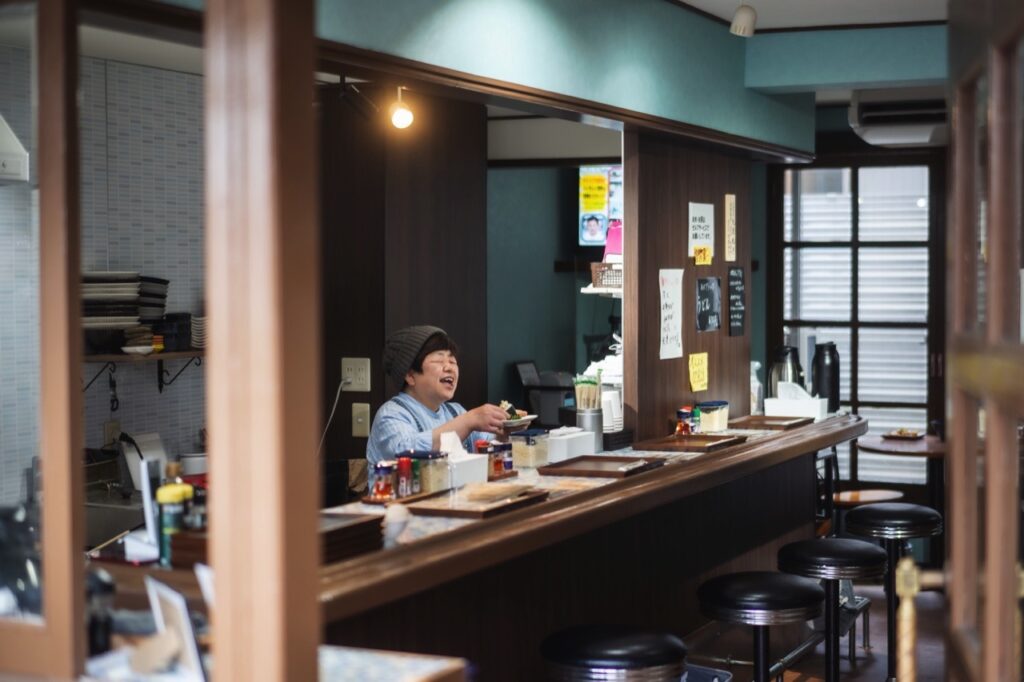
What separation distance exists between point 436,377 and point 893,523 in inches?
75.8

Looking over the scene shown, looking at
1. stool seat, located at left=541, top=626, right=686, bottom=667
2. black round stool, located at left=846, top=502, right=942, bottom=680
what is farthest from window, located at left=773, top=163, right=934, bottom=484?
stool seat, located at left=541, top=626, right=686, bottom=667

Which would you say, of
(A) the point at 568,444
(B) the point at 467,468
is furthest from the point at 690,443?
(B) the point at 467,468

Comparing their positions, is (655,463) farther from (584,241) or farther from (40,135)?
(584,241)

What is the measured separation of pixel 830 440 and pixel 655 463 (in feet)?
5.30

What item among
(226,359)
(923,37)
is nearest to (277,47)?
(226,359)

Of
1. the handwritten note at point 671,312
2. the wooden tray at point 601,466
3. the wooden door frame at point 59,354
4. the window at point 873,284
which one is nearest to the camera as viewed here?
the wooden door frame at point 59,354

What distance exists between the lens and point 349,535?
291 cm

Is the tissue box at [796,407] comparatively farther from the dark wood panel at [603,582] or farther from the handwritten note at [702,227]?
the handwritten note at [702,227]

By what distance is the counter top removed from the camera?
2746 mm

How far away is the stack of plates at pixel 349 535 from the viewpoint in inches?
112

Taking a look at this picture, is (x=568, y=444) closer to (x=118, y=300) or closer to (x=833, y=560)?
(x=833, y=560)

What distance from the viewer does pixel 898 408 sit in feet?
26.9

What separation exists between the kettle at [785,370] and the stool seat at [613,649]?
3150 mm

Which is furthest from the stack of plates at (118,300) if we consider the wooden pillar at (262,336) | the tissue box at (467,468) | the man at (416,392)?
the wooden pillar at (262,336)
